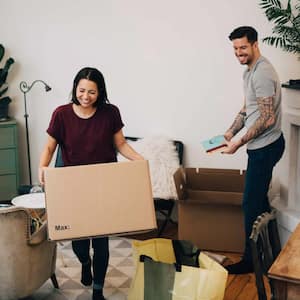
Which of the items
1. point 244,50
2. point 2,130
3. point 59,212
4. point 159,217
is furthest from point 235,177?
point 2,130

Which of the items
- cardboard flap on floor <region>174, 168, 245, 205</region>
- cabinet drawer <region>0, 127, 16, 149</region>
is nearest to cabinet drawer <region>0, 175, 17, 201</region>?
cabinet drawer <region>0, 127, 16, 149</region>

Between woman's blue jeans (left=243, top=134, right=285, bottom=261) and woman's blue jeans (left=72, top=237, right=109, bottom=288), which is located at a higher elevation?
woman's blue jeans (left=243, top=134, right=285, bottom=261)

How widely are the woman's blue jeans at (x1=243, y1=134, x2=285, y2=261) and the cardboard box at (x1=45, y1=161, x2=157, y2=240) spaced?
87 centimetres

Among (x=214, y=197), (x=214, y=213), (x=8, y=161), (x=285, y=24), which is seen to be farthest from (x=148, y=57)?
→ (x=8, y=161)

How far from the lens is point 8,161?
4.70 m

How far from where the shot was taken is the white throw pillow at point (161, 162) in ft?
13.2

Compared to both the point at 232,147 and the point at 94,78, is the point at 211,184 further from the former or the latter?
the point at 94,78

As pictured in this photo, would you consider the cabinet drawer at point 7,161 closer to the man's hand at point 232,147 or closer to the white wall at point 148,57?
the white wall at point 148,57

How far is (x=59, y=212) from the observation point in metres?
2.52

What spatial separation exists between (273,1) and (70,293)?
88.8 inches

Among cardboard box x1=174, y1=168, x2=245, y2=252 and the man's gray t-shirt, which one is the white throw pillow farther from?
the man's gray t-shirt

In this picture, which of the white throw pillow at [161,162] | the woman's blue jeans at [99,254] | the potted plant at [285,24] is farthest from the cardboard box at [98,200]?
the potted plant at [285,24]

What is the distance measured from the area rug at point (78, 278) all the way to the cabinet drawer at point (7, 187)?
3.29ft

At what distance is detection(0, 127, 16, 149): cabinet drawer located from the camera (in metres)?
4.66
